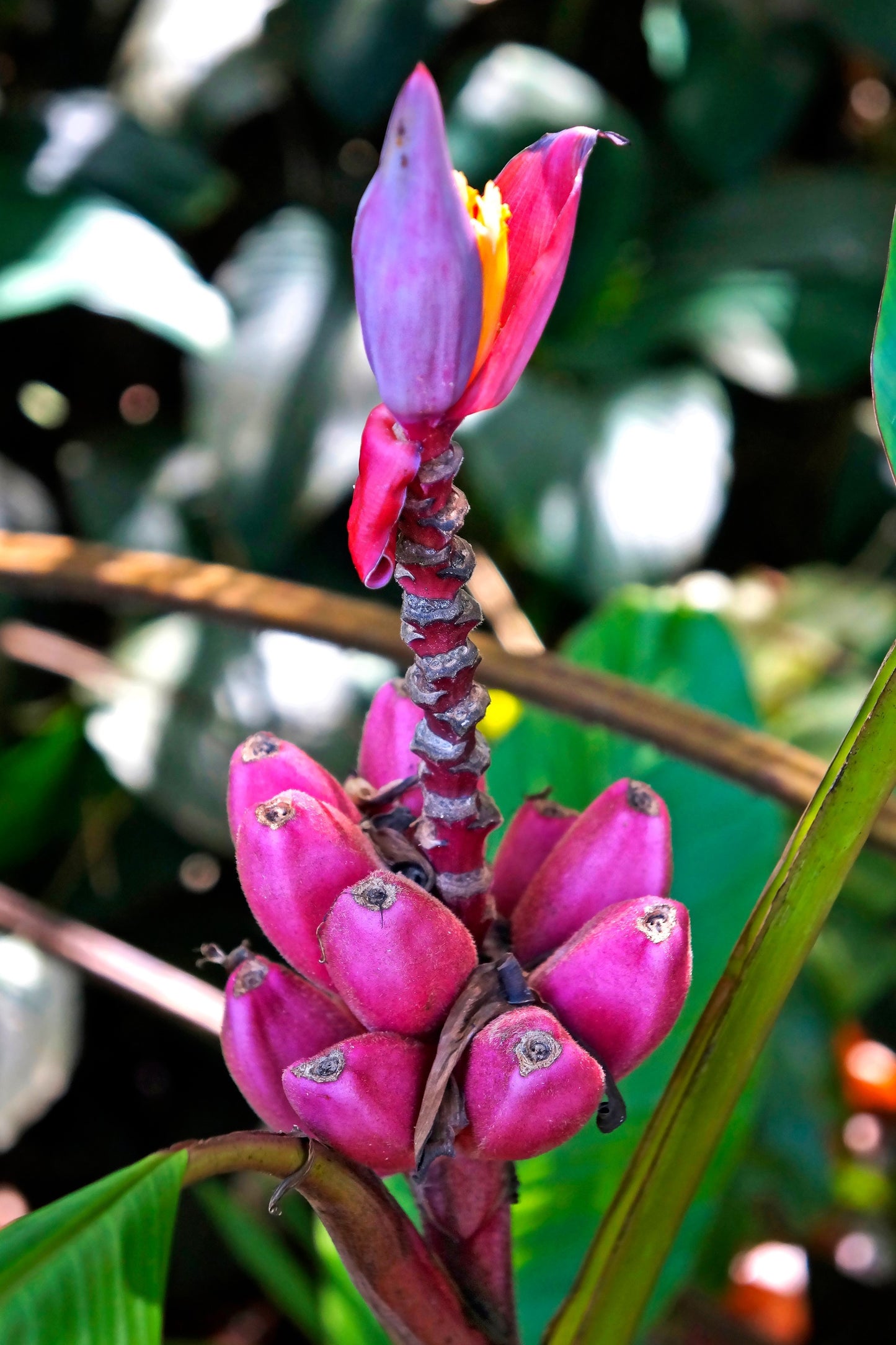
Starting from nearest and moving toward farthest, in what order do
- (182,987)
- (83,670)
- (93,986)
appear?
(182,987) → (83,670) → (93,986)

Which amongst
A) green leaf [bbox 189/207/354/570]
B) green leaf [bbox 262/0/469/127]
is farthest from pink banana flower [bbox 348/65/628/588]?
green leaf [bbox 262/0/469/127]

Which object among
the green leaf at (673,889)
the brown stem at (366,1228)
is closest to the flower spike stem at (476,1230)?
the brown stem at (366,1228)

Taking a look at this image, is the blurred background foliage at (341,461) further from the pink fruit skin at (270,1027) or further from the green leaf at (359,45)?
the pink fruit skin at (270,1027)

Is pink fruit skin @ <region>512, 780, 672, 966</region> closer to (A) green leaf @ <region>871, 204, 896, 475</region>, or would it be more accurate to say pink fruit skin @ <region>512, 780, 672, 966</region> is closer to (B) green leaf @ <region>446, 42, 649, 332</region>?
(A) green leaf @ <region>871, 204, 896, 475</region>

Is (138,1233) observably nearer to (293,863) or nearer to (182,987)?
(293,863)

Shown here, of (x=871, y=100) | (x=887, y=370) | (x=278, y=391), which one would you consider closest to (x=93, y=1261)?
(x=887, y=370)

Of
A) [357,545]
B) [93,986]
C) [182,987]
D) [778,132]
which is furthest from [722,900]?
[778,132]
